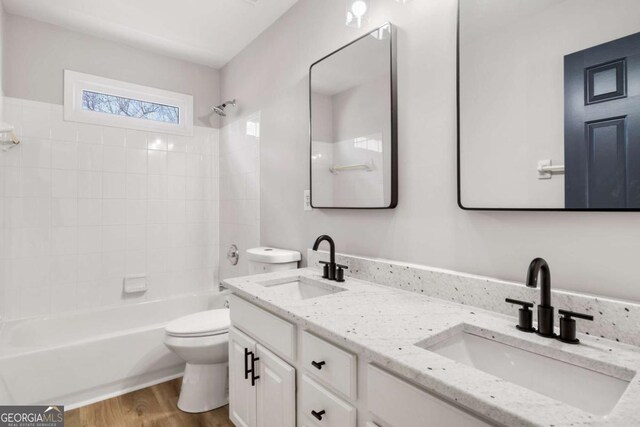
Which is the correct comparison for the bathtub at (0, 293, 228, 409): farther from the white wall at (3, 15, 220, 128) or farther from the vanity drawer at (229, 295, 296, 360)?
the white wall at (3, 15, 220, 128)

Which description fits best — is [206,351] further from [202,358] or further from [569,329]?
[569,329]

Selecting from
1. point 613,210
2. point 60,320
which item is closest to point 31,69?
point 60,320

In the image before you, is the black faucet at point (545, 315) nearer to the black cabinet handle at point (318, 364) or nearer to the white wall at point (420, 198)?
the white wall at point (420, 198)

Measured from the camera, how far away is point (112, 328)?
2615mm

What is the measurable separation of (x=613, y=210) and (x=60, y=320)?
3.18 meters

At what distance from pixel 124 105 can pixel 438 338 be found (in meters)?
2.89

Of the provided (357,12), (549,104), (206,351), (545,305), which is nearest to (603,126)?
(549,104)

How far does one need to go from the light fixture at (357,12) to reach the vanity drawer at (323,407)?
1.65 metres

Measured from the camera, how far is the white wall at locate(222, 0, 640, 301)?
3.28 ft

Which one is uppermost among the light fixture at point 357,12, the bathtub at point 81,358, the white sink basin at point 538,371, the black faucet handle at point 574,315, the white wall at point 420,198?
the light fixture at point 357,12

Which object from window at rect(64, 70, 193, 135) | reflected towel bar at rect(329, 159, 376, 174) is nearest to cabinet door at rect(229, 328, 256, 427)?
reflected towel bar at rect(329, 159, 376, 174)

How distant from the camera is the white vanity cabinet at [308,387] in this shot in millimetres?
793

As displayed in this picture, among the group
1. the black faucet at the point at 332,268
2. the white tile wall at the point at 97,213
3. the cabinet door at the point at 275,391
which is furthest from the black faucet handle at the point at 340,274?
the white tile wall at the point at 97,213

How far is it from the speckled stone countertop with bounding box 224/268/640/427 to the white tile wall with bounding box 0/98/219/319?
69.4 inches
